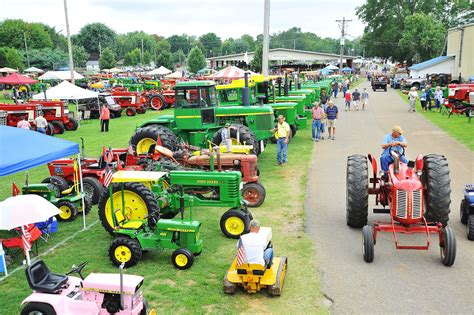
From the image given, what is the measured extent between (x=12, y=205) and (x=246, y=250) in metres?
3.20

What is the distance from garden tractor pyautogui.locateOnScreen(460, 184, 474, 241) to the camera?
26.3 feet

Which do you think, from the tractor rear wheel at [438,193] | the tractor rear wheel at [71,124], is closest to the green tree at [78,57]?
the tractor rear wheel at [71,124]

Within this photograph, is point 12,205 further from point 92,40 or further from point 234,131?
point 92,40

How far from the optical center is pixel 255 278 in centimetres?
628

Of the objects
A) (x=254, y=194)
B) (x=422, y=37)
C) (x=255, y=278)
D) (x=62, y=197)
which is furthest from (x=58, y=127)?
(x=422, y=37)

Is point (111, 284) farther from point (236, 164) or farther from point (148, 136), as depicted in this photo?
point (148, 136)

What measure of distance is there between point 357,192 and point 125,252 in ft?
13.0

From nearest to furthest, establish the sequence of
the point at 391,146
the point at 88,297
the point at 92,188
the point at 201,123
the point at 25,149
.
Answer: the point at 88,297, the point at 25,149, the point at 391,146, the point at 92,188, the point at 201,123

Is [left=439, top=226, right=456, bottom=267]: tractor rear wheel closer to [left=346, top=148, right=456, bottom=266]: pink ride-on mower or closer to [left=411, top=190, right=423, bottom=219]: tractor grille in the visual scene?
[left=346, top=148, right=456, bottom=266]: pink ride-on mower

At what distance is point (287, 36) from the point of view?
19575 cm

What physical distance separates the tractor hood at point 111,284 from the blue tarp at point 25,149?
2.36 m

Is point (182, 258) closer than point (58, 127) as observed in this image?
Yes

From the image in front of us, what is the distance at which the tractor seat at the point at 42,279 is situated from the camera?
5449mm

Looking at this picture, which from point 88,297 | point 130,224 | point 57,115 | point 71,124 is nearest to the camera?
point 88,297
